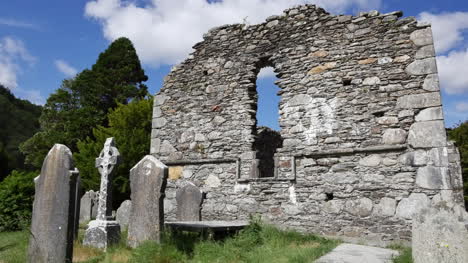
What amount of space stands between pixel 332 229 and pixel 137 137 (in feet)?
38.3

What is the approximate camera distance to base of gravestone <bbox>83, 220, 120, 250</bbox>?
5.38 metres

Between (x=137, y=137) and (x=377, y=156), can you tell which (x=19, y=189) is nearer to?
(x=137, y=137)

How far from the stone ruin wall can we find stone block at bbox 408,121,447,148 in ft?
0.05

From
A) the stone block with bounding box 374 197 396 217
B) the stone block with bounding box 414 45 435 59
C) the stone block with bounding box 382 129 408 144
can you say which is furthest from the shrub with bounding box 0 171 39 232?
the stone block with bounding box 414 45 435 59

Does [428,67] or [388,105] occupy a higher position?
[428,67]

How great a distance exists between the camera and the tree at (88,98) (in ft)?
65.2

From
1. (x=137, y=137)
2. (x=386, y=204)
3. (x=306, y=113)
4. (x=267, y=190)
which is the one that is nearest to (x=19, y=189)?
(x=137, y=137)

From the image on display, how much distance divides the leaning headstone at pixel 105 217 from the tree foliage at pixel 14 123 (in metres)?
21.9

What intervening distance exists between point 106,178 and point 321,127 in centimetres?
415

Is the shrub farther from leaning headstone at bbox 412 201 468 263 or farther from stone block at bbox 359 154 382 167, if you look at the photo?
leaning headstone at bbox 412 201 468 263

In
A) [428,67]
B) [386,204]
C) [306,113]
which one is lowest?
[386,204]

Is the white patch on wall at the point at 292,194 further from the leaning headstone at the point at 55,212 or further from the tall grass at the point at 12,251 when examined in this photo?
the tall grass at the point at 12,251

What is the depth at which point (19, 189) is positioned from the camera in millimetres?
10328

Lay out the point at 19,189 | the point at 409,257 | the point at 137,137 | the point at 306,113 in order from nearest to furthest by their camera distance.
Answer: the point at 409,257
the point at 306,113
the point at 19,189
the point at 137,137
